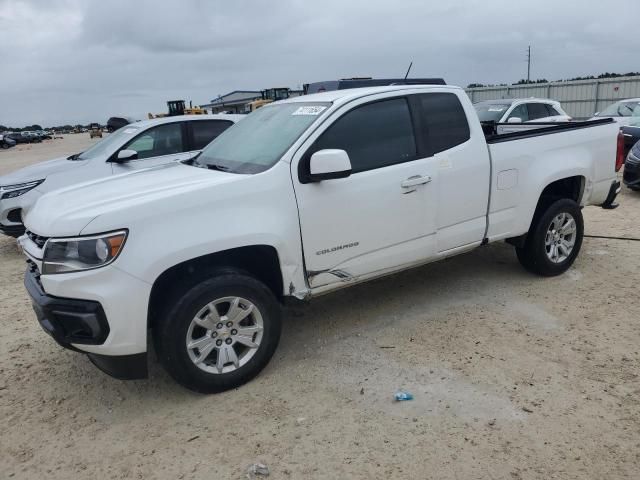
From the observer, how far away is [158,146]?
7082mm

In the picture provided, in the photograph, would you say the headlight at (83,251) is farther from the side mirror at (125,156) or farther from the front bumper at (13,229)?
the front bumper at (13,229)

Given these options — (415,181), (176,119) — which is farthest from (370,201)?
(176,119)

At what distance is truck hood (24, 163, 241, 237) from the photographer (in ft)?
9.78

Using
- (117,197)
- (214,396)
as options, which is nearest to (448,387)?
(214,396)

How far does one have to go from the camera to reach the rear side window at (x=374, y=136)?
3.73 metres

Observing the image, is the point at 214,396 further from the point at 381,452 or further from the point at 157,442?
the point at 381,452

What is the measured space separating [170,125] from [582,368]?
5.88 meters

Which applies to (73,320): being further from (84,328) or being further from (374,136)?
(374,136)

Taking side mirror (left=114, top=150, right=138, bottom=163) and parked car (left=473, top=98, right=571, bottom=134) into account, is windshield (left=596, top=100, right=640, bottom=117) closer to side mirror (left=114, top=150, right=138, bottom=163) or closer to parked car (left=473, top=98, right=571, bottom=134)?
parked car (left=473, top=98, right=571, bottom=134)

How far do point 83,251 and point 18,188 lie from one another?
16.0 feet

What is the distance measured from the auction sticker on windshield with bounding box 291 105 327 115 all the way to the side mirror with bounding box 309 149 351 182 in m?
0.53

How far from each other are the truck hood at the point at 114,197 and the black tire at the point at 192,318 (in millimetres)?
563

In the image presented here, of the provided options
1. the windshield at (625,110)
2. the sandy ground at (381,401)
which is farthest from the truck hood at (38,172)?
the windshield at (625,110)

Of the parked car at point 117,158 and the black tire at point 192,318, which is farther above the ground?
the parked car at point 117,158
